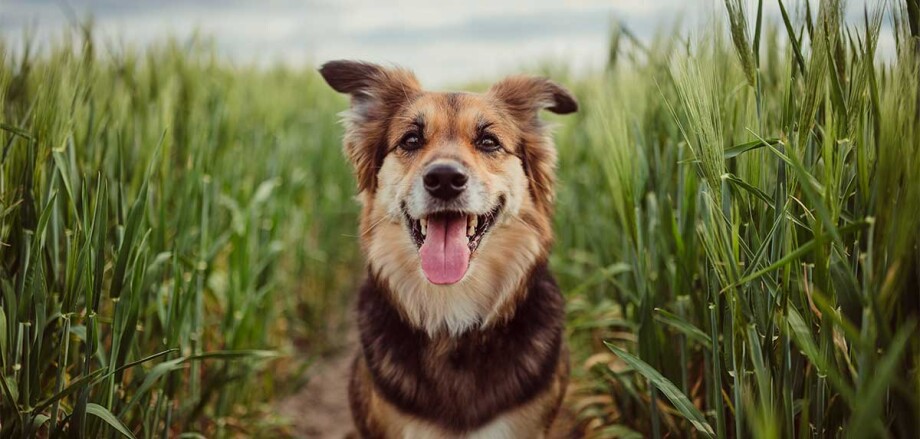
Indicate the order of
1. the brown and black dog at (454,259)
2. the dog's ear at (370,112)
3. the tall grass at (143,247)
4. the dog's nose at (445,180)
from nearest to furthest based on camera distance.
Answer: the tall grass at (143,247)
the dog's nose at (445,180)
the brown and black dog at (454,259)
the dog's ear at (370,112)

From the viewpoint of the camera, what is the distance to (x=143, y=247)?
6.40 ft

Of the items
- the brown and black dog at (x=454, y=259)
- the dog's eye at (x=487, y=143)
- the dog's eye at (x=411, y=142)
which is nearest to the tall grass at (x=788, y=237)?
the brown and black dog at (x=454, y=259)

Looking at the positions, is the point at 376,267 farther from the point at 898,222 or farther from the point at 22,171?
the point at 898,222

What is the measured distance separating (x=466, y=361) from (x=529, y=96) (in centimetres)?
111

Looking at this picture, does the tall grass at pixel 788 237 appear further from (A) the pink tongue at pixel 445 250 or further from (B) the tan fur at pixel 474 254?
(A) the pink tongue at pixel 445 250

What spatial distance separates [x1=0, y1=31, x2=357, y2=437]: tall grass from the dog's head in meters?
0.66

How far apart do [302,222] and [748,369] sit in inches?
127

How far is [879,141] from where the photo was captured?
1266 millimetres

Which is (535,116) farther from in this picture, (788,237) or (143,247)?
(143,247)

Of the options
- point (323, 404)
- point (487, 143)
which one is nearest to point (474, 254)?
point (487, 143)

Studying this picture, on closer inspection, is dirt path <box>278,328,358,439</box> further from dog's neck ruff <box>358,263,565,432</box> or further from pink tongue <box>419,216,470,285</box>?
pink tongue <box>419,216,470,285</box>

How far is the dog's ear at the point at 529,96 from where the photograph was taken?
2.47 metres

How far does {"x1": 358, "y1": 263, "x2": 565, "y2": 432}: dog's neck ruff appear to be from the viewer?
6.93 ft

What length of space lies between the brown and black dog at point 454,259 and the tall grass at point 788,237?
1.10ft
